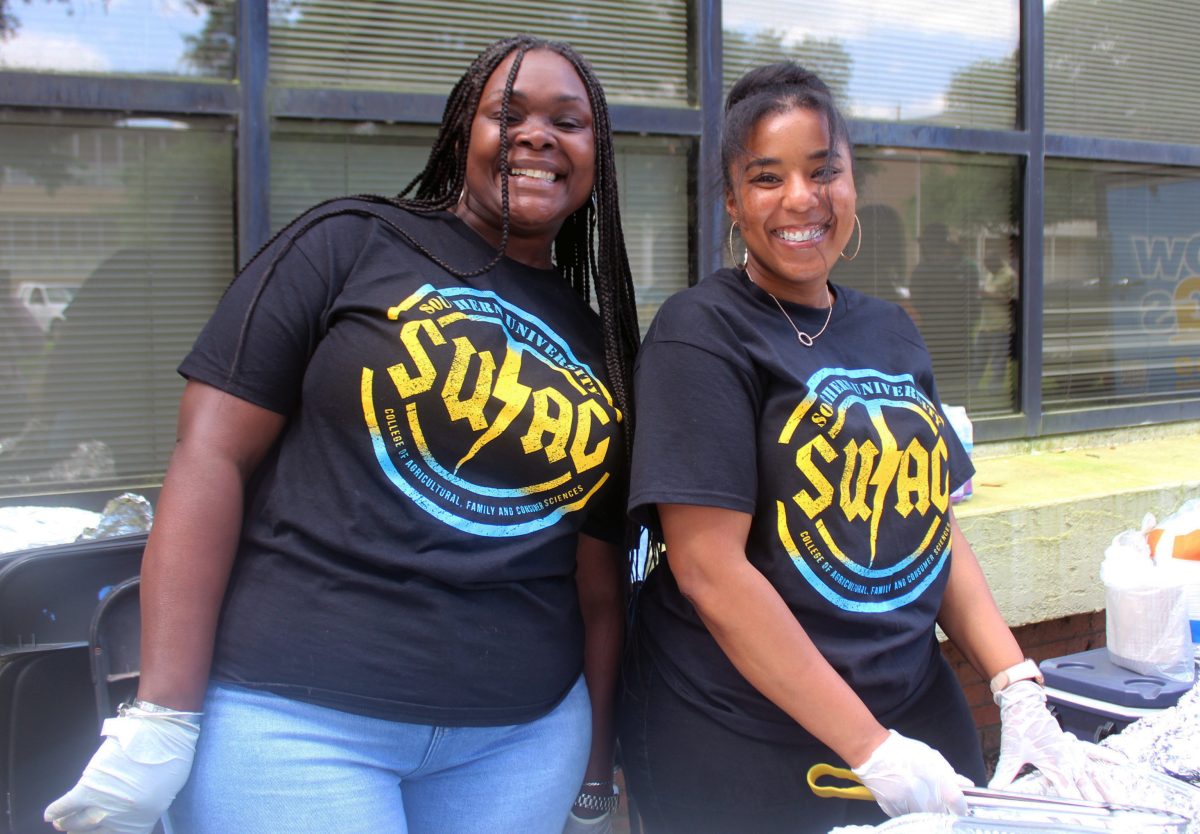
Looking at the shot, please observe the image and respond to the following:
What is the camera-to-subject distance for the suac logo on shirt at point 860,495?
158 centimetres

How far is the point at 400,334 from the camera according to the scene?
1511 mm

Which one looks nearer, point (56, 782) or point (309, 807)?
point (309, 807)

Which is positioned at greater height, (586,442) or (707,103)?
(707,103)

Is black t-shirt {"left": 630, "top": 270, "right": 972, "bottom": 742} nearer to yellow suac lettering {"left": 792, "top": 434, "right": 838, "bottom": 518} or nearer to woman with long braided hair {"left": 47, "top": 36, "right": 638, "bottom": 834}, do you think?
yellow suac lettering {"left": 792, "top": 434, "right": 838, "bottom": 518}

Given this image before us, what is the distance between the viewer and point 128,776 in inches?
54.1

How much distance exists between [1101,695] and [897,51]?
2916 mm

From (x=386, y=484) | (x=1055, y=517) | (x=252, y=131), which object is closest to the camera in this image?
(x=386, y=484)

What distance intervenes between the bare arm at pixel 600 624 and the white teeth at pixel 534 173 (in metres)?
0.65

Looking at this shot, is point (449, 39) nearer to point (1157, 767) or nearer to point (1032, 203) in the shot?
point (1032, 203)

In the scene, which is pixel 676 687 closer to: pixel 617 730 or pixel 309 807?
pixel 617 730

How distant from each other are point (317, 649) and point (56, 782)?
2.01 feet

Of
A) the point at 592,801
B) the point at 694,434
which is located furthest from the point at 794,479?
the point at 592,801

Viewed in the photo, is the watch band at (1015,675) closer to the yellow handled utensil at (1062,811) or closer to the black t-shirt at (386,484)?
the yellow handled utensil at (1062,811)

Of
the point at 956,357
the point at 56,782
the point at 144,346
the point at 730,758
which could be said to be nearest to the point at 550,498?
the point at 730,758
